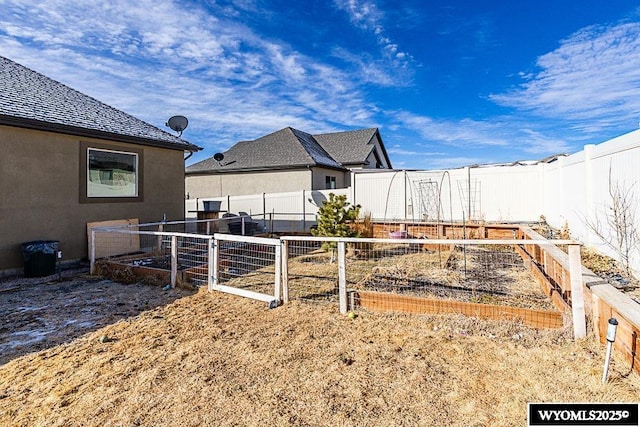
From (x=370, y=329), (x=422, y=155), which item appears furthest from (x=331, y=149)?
(x=370, y=329)

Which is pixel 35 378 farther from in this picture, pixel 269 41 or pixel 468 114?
pixel 468 114

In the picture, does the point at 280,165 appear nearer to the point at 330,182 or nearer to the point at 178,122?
the point at 330,182

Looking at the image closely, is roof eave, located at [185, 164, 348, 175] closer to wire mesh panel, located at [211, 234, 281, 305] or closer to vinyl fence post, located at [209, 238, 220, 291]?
wire mesh panel, located at [211, 234, 281, 305]

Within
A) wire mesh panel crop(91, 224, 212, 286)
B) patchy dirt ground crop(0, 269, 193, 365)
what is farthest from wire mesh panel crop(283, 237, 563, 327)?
patchy dirt ground crop(0, 269, 193, 365)

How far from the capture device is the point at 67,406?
250 centimetres

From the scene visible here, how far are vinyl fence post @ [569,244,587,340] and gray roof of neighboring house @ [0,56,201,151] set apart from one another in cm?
920

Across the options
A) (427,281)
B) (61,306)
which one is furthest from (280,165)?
(61,306)

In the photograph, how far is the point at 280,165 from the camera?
16969mm

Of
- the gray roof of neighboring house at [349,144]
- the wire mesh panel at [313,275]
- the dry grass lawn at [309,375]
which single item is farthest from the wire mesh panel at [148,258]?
the gray roof of neighboring house at [349,144]

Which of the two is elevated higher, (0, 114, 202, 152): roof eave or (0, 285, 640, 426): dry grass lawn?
(0, 114, 202, 152): roof eave

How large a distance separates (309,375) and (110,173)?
807 cm

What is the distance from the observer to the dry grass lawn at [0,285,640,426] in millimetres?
2365

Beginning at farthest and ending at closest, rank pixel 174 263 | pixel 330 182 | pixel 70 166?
pixel 330 182, pixel 70 166, pixel 174 263

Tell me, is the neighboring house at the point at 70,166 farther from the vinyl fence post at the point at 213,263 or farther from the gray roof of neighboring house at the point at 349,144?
the gray roof of neighboring house at the point at 349,144
